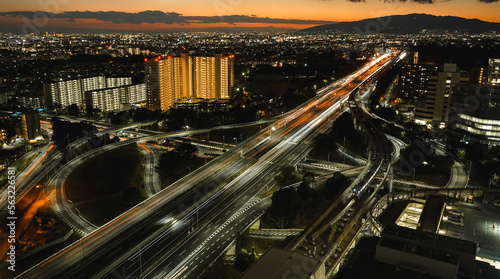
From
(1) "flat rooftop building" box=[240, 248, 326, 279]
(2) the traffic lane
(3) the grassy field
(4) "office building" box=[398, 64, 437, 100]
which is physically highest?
(4) "office building" box=[398, 64, 437, 100]

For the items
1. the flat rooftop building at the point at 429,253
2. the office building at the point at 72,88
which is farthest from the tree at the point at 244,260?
the office building at the point at 72,88

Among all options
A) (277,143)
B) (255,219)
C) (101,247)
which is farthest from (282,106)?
(101,247)

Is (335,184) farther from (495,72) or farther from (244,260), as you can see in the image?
(495,72)

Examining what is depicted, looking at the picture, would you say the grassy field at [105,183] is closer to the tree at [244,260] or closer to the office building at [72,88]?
the tree at [244,260]

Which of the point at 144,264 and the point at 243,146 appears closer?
the point at 144,264

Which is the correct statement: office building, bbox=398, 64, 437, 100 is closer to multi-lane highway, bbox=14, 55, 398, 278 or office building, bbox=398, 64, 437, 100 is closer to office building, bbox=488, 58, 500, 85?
office building, bbox=488, 58, 500, 85

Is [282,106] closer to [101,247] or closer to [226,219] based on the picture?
[226,219]

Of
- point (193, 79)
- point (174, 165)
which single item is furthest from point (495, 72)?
point (193, 79)

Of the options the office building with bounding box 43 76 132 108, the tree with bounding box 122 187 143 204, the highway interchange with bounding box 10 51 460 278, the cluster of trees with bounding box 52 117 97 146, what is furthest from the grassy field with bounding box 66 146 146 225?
the office building with bounding box 43 76 132 108
